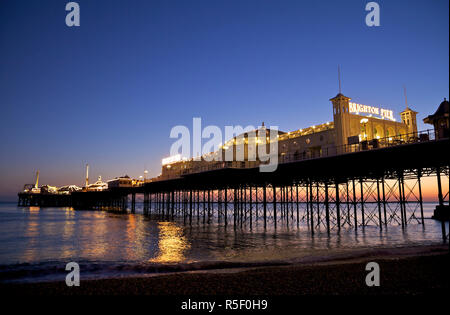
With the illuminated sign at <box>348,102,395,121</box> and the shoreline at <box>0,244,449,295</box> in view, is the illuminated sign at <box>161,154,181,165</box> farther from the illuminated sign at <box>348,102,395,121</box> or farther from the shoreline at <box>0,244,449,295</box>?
the shoreline at <box>0,244,449,295</box>

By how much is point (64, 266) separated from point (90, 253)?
3951 millimetres

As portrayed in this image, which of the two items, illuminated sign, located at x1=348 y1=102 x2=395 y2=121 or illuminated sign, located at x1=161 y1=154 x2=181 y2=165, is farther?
illuminated sign, located at x1=161 y1=154 x2=181 y2=165

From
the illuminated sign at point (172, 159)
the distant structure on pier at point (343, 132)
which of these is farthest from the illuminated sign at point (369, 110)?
the illuminated sign at point (172, 159)

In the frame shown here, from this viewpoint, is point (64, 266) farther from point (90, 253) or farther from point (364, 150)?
point (364, 150)

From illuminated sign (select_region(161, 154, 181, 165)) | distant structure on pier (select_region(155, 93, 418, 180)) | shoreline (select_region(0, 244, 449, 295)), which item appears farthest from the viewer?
illuminated sign (select_region(161, 154, 181, 165))

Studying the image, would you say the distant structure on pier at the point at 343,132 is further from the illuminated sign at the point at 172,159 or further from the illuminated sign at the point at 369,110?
the illuminated sign at the point at 172,159

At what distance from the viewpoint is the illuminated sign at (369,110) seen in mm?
33156

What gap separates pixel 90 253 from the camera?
1894 centimetres

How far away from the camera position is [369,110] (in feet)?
112

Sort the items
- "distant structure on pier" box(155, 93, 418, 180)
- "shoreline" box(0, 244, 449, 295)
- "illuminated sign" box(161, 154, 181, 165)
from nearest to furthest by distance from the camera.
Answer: "shoreline" box(0, 244, 449, 295) < "distant structure on pier" box(155, 93, 418, 180) < "illuminated sign" box(161, 154, 181, 165)

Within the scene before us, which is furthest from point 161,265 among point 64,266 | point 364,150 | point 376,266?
point 364,150

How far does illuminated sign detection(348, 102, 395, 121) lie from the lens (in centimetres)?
3316

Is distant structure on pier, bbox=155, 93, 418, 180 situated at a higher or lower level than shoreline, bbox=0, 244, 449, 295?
higher

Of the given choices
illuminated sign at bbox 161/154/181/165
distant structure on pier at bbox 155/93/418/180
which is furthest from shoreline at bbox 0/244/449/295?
illuminated sign at bbox 161/154/181/165
